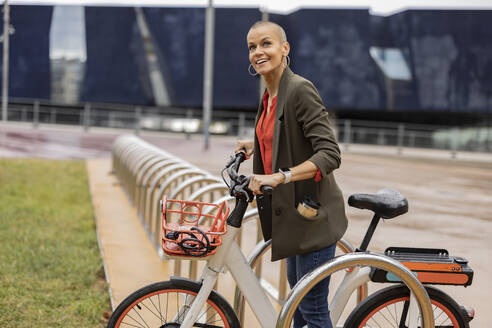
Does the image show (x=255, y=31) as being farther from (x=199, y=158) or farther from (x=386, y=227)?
(x=199, y=158)

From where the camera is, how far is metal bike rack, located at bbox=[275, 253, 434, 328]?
2.28m

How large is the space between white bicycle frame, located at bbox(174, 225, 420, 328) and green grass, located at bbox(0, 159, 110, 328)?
56.2 inches

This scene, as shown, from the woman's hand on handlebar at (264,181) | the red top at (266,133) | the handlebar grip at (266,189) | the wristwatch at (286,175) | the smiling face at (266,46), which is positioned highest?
the smiling face at (266,46)

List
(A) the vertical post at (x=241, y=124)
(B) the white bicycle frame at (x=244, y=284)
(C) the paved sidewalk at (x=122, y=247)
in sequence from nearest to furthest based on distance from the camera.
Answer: (B) the white bicycle frame at (x=244, y=284), (C) the paved sidewalk at (x=122, y=247), (A) the vertical post at (x=241, y=124)

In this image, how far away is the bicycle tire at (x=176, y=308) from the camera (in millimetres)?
2371

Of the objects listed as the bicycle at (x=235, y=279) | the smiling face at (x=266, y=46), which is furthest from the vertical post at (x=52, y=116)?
the smiling face at (x=266, y=46)

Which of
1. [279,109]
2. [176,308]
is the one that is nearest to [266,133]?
[279,109]

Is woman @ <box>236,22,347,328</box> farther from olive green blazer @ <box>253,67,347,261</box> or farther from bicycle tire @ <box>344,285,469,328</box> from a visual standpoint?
bicycle tire @ <box>344,285,469,328</box>

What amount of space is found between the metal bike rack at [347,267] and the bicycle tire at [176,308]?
0.25m

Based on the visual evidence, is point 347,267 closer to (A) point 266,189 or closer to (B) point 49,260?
(A) point 266,189

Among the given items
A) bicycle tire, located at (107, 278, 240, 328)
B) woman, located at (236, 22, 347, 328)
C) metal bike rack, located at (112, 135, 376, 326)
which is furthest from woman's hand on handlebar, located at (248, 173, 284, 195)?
metal bike rack, located at (112, 135, 376, 326)

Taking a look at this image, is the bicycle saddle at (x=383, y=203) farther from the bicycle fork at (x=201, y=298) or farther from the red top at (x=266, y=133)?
the bicycle fork at (x=201, y=298)

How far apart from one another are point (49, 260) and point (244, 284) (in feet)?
9.49

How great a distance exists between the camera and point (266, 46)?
2285 mm
